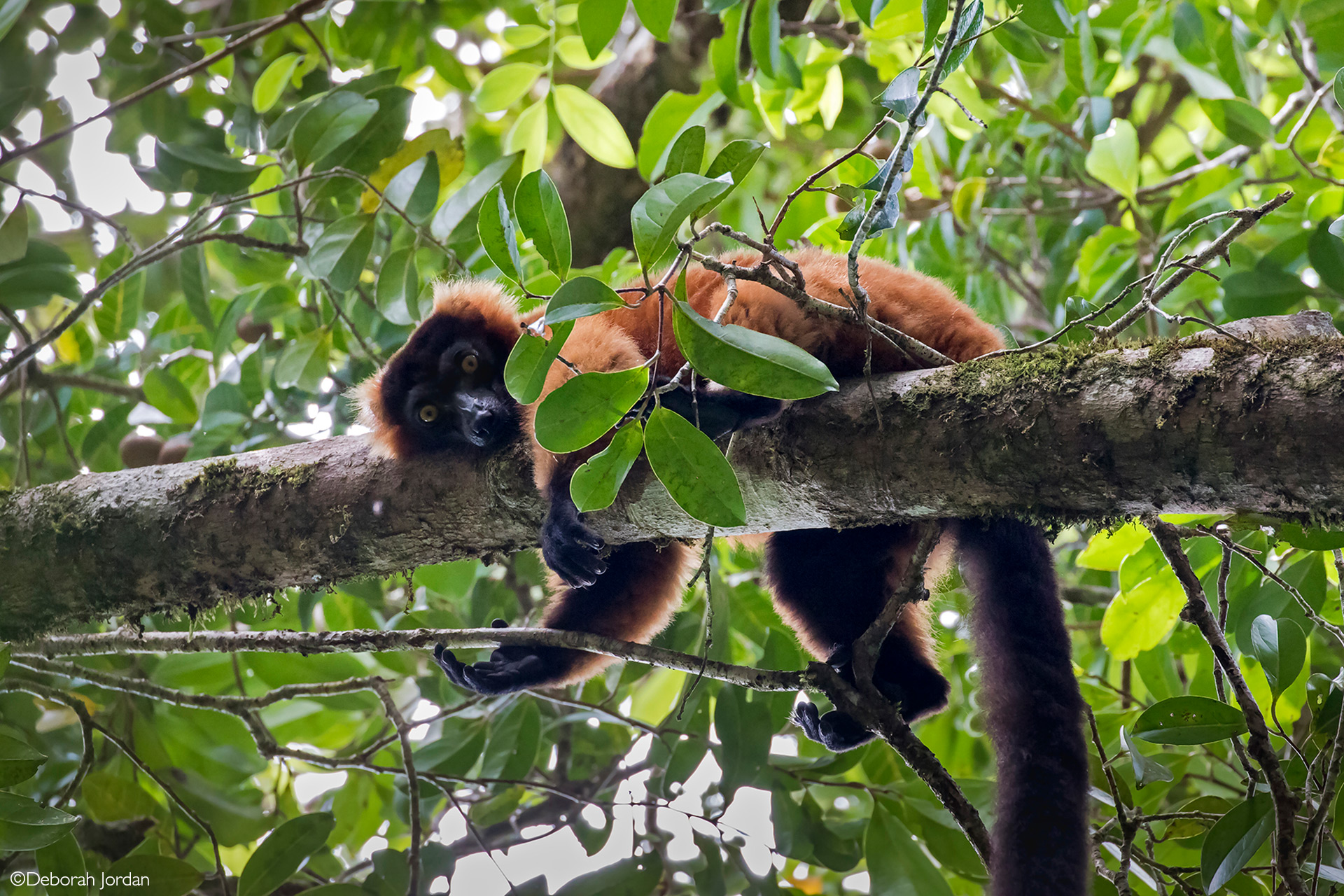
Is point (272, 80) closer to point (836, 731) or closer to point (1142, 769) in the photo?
point (836, 731)

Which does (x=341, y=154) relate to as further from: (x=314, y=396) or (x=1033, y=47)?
(x=1033, y=47)

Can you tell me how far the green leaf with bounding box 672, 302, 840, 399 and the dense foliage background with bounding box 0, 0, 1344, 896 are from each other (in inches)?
20.5

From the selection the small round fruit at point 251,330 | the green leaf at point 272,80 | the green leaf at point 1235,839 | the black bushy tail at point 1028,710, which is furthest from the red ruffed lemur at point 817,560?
the small round fruit at point 251,330

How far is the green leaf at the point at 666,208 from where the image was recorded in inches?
54.6

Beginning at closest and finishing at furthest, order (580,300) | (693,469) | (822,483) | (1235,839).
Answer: (580,300) → (693,469) → (1235,839) → (822,483)

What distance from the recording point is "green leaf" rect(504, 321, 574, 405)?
1581 mm

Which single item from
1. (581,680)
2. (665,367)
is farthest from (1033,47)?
(581,680)

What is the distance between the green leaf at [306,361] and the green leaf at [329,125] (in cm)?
75

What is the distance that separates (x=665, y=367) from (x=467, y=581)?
1230 mm

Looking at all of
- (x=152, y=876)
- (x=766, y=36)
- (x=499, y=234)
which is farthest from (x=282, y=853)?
(x=766, y=36)

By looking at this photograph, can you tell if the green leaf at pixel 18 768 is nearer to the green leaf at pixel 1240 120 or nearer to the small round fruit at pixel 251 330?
the small round fruit at pixel 251 330

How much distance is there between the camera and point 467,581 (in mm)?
3311

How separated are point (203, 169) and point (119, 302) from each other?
1.28 m

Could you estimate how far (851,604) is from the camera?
2.94 m
